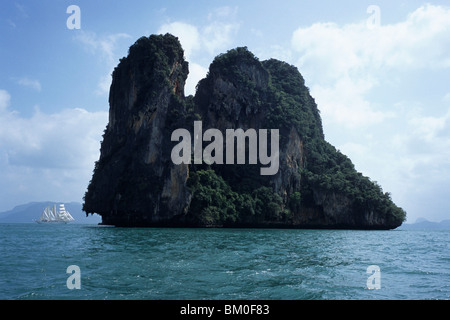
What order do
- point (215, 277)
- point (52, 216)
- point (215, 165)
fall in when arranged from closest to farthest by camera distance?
point (215, 277) → point (215, 165) → point (52, 216)

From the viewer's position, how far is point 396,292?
9.26 meters

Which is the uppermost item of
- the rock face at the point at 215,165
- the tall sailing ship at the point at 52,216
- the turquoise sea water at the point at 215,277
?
the rock face at the point at 215,165

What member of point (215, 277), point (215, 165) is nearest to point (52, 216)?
point (215, 165)

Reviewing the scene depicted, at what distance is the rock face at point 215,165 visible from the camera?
157 ft

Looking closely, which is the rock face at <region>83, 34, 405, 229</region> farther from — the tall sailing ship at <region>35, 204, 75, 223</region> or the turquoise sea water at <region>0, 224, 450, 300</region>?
the tall sailing ship at <region>35, 204, 75, 223</region>

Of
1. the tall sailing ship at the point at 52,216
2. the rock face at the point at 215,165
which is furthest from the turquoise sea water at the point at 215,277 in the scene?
the tall sailing ship at the point at 52,216

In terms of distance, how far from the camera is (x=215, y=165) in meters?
58.7

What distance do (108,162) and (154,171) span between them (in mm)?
7837

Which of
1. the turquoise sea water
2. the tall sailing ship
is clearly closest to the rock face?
the turquoise sea water

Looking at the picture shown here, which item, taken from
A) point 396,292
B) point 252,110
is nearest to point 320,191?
point 252,110

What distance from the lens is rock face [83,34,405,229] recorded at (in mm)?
47781

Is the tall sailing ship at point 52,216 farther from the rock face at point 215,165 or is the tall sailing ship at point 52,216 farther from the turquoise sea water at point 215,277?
the turquoise sea water at point 215,277

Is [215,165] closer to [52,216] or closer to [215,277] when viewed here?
[215,277]
